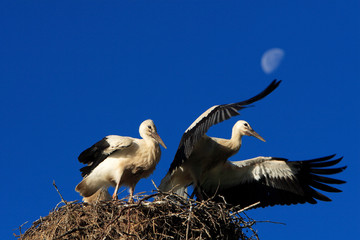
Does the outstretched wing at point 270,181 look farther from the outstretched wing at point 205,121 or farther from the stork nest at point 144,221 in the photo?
the stork nest at point 144,221

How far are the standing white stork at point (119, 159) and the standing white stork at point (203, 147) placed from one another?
0.27 metres

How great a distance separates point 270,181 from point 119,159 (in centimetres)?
200

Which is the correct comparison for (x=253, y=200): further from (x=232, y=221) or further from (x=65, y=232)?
(x=65, y=232)

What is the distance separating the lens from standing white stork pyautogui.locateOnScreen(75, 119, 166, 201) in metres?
5.50

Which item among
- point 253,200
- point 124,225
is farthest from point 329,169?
point 124,225

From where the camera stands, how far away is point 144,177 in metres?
5.75

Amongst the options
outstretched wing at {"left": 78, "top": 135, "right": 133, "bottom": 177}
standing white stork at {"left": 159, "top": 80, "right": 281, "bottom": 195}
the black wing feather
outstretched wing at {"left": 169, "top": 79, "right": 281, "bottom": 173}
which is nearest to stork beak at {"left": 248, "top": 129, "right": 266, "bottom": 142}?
standing white stork at {"left": 159, "top": 80, "right": 281, "bottom": 195}

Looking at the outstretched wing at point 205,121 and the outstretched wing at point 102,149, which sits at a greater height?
the outstretched wing at point 102,149

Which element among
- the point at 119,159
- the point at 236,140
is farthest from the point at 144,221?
the point at 236,140

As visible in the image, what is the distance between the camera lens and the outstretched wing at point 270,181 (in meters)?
6.40

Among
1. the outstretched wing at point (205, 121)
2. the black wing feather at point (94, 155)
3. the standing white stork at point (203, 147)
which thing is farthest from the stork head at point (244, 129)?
the black wing feather at point (94, 155)

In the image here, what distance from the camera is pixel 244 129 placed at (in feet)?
20.9

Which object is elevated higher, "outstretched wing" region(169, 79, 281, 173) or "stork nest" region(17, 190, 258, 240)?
"outstretched wing" region(169, 79, 281, 173)

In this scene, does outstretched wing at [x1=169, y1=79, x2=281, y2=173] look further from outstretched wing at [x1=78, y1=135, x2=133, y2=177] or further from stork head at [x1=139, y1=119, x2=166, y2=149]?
outstretched wing at [x1=78, y1=135, x2=133, y2=177]
